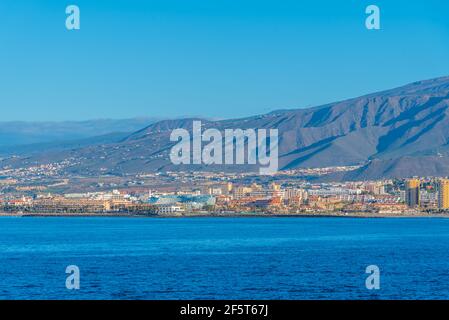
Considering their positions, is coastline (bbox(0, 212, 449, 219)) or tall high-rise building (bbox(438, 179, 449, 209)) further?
tall high-rise building (bbox(438, 179, 449, 209))

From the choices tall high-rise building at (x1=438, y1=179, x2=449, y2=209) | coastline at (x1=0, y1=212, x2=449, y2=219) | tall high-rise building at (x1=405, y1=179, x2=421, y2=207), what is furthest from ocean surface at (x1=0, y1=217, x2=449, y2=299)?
tall high-rise building at (x1=405, y1=179, x2=421, y2=207)

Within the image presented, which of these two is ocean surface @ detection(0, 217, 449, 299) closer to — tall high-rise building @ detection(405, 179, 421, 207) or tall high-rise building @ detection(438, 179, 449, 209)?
tall high-rise building @ detection(438, 179, 449, 209)

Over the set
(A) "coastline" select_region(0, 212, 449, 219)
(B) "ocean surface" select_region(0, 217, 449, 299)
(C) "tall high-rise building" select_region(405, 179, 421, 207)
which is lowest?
(A) "coastline" select_region(0, 212, 449, 219)

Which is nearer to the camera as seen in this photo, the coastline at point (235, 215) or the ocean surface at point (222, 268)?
the ocean surface at point (222, 268)

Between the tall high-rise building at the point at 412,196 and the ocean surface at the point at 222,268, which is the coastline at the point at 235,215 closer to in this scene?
the tall high-rise building at the point at 412,196

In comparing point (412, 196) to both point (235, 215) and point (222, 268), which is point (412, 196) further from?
point (222, 268)

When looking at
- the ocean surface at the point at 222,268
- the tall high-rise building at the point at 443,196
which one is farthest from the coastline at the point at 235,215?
the ocean surface at the point at 222,268

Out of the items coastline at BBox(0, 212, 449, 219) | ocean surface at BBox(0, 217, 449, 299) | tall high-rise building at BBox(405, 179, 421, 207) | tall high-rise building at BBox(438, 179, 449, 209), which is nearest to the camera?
ocean surface at BBox(0, 217, 449, 299)

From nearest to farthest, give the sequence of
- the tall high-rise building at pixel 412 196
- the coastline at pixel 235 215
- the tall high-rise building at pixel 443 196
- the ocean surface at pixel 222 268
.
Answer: the ocean surface at pixel 222 268
the coastline at pixel 235 215
the tall high-rise building at pixel 443 196
the tall high-rise building at pixel 412 196

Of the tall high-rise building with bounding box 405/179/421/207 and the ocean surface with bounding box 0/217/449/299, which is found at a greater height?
the tall high-rise building with bounding box 405/179/421/207

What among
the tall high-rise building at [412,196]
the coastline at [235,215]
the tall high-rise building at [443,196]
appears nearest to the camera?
the coastline at [235,215]

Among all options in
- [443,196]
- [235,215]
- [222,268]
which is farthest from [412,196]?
[222,268]
